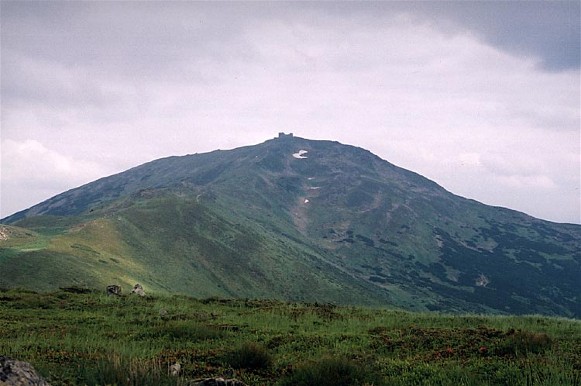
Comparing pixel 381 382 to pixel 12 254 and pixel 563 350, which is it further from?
pixel 12 254

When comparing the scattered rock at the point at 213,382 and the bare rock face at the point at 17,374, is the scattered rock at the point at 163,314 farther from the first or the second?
the bare rock face at the point at 17,374

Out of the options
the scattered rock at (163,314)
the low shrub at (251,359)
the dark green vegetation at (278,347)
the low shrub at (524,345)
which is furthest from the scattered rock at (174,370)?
the scattered rock at (163,314)

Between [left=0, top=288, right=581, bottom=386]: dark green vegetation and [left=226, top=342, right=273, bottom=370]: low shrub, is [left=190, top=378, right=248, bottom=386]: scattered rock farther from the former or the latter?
[left=226, top=342, right=273, bottom=370]: low shrub

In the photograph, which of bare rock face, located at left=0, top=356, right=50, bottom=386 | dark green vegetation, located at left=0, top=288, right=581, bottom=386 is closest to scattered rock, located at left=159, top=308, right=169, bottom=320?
dark green vegetation, located at left=0, top=288, right=581, bottom=386

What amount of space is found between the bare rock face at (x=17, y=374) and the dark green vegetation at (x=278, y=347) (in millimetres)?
1556

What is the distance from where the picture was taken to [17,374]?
28.3 feet

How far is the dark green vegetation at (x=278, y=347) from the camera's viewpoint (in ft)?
38.5

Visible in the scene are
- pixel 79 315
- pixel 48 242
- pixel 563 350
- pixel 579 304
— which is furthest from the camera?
pixel 579 304

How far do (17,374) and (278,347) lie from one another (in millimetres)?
10890

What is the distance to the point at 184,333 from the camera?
786 inches

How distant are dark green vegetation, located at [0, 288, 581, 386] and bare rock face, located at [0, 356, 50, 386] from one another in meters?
1.56

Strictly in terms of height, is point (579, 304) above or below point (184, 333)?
below

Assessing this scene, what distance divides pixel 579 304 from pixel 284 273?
146 metres

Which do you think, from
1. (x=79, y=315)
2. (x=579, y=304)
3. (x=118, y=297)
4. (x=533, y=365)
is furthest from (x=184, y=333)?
(x=579, y=304)
